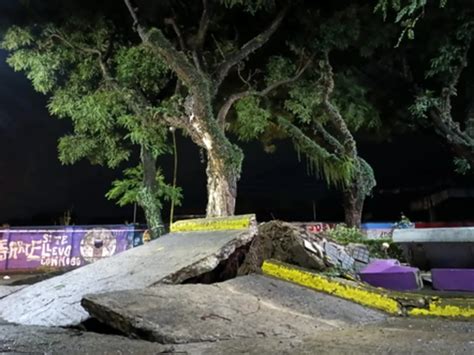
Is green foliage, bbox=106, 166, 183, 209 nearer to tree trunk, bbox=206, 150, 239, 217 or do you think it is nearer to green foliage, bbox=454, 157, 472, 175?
tree trunk, bbox=206, 150, 239, 217

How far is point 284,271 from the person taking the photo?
14.8 feet

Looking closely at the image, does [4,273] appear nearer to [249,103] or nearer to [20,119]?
[20,119]

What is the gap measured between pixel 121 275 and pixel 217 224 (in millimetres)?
1497

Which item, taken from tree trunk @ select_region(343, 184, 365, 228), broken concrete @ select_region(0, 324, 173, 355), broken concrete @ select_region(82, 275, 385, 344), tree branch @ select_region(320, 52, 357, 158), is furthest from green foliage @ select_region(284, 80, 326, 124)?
broken concrete @ select_region(0, 324, 173, 355)

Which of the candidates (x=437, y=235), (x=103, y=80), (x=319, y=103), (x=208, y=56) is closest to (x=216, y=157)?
(x=208, y=56)

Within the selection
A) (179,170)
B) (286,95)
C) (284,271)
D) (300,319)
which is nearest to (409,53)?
(286,95)

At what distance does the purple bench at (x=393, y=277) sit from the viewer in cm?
506

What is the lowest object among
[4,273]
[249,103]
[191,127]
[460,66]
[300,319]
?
[4,273]

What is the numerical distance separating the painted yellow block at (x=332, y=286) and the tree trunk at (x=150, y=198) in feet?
23.1

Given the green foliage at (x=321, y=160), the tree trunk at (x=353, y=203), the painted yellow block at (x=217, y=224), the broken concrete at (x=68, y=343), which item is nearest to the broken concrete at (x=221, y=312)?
the broken concrete at (x=68, y=343)

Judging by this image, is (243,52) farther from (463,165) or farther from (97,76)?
(463,165)

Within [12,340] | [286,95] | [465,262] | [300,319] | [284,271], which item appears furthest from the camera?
[286,95]

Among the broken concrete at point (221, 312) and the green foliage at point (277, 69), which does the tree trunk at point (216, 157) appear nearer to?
the green foliage at point (277, 69)

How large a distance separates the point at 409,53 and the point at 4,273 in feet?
48.6
